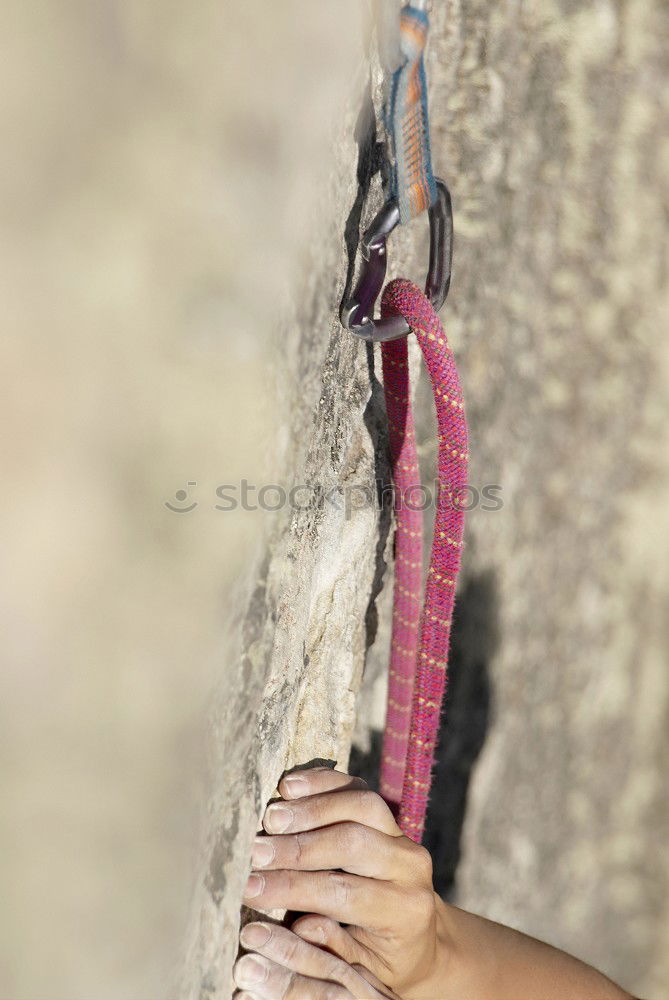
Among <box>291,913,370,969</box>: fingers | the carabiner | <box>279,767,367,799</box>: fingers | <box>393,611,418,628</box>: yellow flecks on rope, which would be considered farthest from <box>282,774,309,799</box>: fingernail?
the carabiner

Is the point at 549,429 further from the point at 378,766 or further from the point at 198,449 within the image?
the point at 198,449

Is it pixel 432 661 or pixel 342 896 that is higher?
pixel 432 661

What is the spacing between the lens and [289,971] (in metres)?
0.71

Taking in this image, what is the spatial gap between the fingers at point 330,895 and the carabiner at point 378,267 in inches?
17.8

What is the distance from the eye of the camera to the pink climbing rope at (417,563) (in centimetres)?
73

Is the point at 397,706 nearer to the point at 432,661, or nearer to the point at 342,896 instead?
the point at 432,661

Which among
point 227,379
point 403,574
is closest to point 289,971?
point 403,574

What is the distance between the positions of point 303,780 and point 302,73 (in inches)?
22.1

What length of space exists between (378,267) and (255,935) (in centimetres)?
57

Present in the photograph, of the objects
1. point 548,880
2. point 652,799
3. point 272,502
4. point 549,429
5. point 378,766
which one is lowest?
point 548,880

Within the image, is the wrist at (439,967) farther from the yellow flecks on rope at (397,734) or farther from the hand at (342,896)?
the yellow flecks on rope at (397,734)

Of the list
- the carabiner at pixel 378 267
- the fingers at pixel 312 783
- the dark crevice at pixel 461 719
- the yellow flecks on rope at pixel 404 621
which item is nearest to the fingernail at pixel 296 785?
the fingers at pixel 312 783

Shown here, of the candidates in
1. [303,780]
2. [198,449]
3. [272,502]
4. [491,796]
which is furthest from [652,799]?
[198,449]

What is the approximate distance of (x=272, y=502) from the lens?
2.04ft
